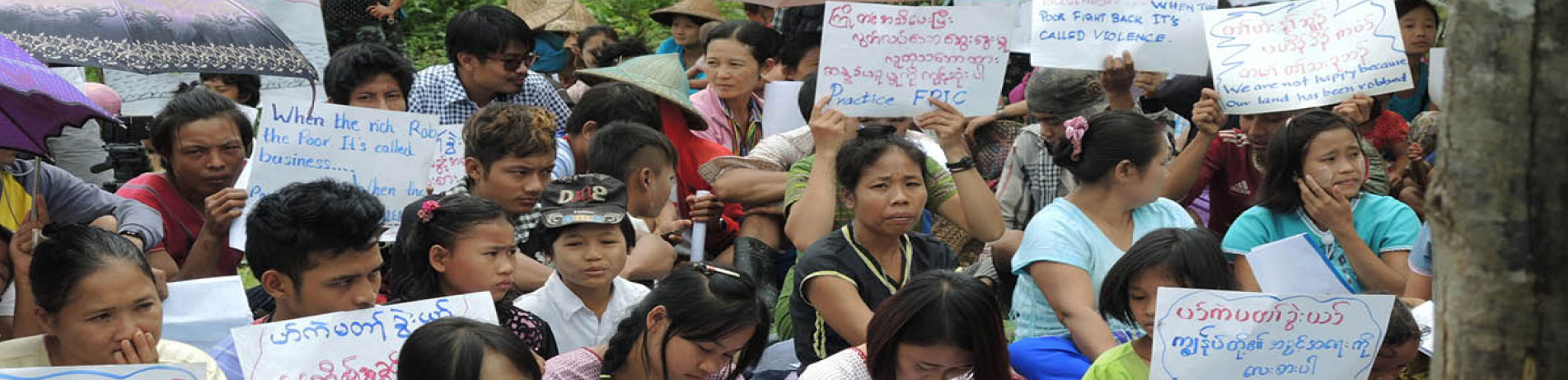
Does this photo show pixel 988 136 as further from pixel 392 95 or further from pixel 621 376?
pixel 621 376

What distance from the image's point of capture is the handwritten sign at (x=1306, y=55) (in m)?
6.30

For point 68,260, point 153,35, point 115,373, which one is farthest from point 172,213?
point 115,373

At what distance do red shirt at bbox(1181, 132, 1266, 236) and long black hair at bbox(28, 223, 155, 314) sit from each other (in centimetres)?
422

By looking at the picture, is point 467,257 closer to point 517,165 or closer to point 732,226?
point 517,165

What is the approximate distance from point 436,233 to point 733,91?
3053 millimetres

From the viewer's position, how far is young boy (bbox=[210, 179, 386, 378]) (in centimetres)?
447

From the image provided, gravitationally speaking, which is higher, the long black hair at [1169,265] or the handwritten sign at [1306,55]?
the handwritten sign at [1306,55]

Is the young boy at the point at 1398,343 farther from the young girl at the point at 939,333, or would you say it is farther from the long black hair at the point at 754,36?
the long black hair at the point at 754,36

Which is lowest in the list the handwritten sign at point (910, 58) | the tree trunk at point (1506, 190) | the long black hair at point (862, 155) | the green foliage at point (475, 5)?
the green foliage at point (475, 5)

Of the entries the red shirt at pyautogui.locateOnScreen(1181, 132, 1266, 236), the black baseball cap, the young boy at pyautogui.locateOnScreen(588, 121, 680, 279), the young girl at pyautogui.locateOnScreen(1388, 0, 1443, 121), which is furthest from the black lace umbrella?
the young girl at pyautogui.locateOnScreen(1388, 0, 1443, 121)

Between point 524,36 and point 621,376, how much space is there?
3095mm

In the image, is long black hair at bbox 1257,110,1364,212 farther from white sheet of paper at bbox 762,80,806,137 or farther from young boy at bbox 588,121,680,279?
white sheet of paper at bbox 762,80,806,137

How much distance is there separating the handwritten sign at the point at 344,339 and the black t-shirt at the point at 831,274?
3.81 feet

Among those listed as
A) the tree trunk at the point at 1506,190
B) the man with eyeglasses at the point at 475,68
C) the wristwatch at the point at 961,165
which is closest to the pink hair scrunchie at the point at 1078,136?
the wristwatch at the point at 961,165
